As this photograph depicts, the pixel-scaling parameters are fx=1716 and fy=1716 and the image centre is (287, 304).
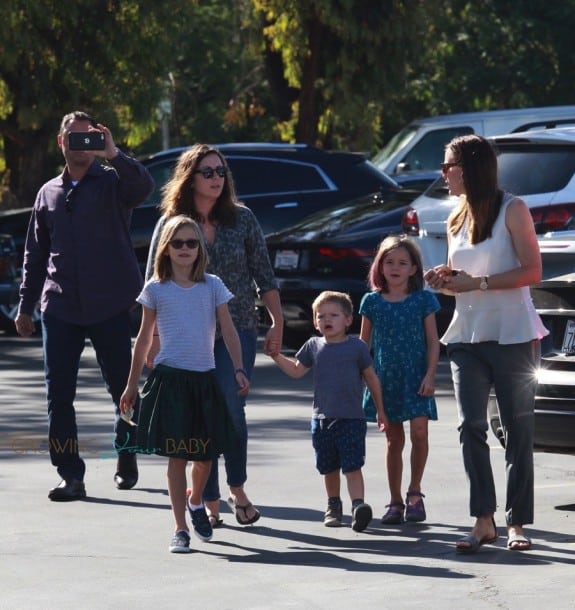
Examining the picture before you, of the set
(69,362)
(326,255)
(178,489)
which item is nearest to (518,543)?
(178,489)

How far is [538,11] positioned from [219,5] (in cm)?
1153

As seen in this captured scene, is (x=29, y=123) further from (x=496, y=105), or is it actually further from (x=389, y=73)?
(x=496, y=105)

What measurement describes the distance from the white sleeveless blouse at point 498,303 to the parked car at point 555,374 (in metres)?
0.76

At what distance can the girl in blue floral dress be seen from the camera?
8141 millimetres

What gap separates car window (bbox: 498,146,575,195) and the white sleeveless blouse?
18.1ft

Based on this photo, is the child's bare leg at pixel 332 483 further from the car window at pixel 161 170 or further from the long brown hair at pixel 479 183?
the car window at pixel 161 170

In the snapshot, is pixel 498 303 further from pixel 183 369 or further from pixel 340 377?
pixel 183 369

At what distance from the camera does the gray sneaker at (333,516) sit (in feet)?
26.2

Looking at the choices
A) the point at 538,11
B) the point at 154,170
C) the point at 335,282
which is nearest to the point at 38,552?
the point at 335,282

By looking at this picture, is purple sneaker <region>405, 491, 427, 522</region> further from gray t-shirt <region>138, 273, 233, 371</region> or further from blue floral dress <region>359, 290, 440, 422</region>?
gray t-shirt <region>138, 273, 233, 371</region>

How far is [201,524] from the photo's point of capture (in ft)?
25.0

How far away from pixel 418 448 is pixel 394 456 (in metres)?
0.12

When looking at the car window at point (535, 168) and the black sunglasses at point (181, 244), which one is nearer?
the black sunglasses at point (181, 244)

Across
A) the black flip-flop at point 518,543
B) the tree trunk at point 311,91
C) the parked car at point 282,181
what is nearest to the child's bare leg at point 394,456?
the black flip-flop at point 518,543
